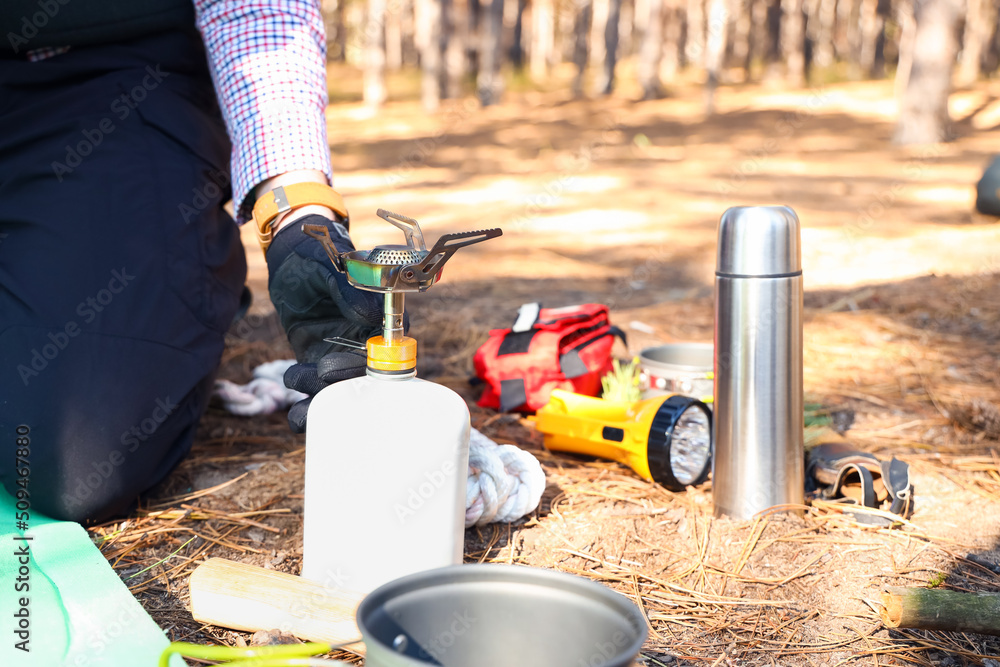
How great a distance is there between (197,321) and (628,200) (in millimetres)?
6694

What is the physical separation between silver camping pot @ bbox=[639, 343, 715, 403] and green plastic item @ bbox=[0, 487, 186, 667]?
4.50 feet

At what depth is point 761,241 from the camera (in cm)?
157

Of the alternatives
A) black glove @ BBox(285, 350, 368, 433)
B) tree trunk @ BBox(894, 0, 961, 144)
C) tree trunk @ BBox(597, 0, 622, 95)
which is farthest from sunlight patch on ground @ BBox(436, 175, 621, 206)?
tree trunk @ BBox(597, 0, 622, 95)

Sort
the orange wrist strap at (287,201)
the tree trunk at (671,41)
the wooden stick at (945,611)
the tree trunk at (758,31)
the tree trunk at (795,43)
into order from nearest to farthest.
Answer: the wooden stick at (945,611)
the orange wrist strap at (287,201)
the tree trunk at (795,43)
the tree trunk at (671,41)
the tree trunk at (758,31)

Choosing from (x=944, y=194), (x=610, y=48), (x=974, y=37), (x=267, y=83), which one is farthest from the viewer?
(x=974, y=37)

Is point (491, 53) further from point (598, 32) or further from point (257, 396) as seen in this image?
point (598, 32)

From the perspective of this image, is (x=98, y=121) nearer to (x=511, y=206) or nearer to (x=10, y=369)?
(x=10, y=369)

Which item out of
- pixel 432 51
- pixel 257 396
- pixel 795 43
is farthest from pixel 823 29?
pixel 257 396

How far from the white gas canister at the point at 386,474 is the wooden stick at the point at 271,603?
2.0 inches

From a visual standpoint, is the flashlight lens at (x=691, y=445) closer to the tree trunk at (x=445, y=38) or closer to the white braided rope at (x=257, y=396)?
the white braided rope at (x=257, y=396)

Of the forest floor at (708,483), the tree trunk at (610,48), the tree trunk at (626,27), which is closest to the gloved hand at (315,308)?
the forest floor at (708,483)

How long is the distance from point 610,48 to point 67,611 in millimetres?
20015

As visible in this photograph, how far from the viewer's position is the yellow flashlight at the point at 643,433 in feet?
5.97

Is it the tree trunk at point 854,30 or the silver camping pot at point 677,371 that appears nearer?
the silver camping pot at point 677,371
